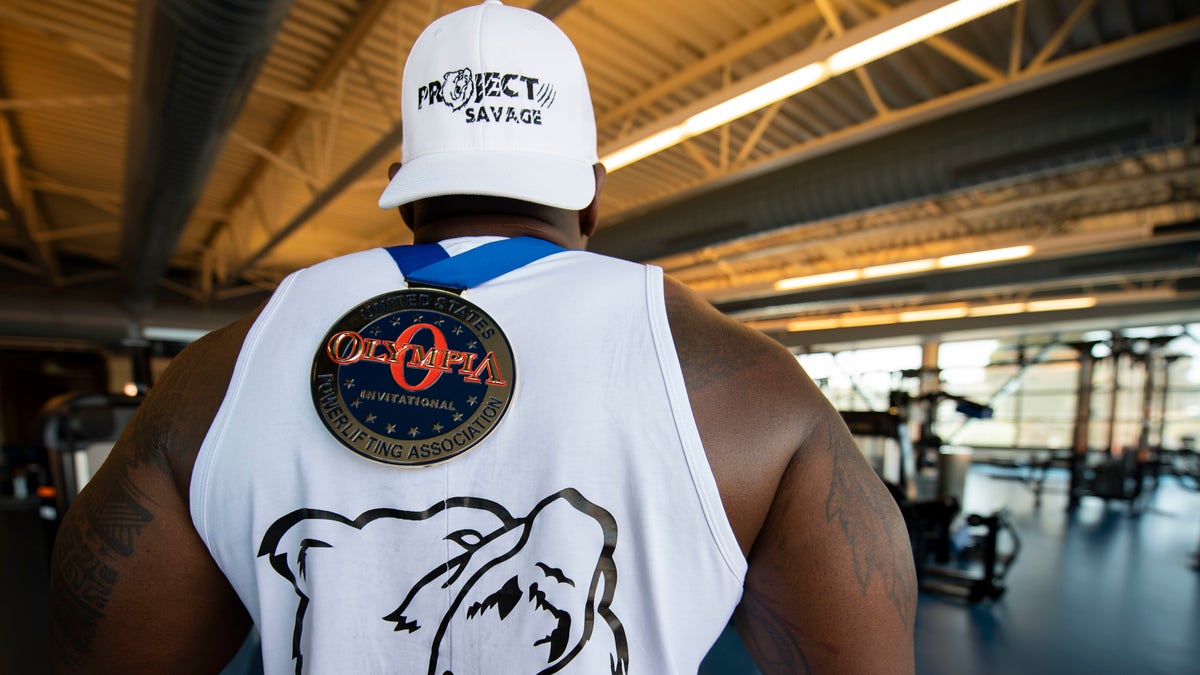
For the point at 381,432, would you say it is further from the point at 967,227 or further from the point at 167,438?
the point at 967,227

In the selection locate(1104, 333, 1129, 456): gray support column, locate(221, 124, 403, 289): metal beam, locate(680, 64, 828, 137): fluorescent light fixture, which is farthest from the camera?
locate(1104, 333, 1129, 456): gray support column

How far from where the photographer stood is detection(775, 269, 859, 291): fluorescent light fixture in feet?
22.9

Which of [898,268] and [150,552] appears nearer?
[150,552]

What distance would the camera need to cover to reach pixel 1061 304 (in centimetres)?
878

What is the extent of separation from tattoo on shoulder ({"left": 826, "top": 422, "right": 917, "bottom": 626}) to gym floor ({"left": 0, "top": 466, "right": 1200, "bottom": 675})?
237 centimetres

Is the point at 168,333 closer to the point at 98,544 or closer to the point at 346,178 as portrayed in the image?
the point at 346,178

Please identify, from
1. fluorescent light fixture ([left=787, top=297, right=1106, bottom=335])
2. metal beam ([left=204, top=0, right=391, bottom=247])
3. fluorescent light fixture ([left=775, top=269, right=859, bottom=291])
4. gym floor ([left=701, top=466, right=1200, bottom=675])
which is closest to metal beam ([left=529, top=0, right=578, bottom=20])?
metal beam ([left=204, top=0, right=391, bottom=247])

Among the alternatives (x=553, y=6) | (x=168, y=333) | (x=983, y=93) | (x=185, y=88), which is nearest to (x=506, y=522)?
A: (x=553, y=6)

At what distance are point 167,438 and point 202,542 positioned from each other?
0.12m

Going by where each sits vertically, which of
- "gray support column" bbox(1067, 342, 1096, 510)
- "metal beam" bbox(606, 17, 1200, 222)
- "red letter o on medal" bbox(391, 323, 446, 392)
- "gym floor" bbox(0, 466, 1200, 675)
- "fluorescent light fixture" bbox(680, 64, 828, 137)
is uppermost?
"metal beam" bbox(606, 17, 1200, 222)

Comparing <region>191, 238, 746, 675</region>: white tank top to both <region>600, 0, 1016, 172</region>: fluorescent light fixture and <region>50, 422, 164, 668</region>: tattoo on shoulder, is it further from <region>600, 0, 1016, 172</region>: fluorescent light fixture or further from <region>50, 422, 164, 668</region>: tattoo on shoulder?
<region>600, 0, 1016, 172</region>: fluorescent light fixture

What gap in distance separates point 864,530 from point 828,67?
8.99 feet

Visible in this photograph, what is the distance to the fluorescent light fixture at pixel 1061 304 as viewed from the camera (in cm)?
843

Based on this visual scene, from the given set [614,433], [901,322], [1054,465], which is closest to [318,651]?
[614,433]
